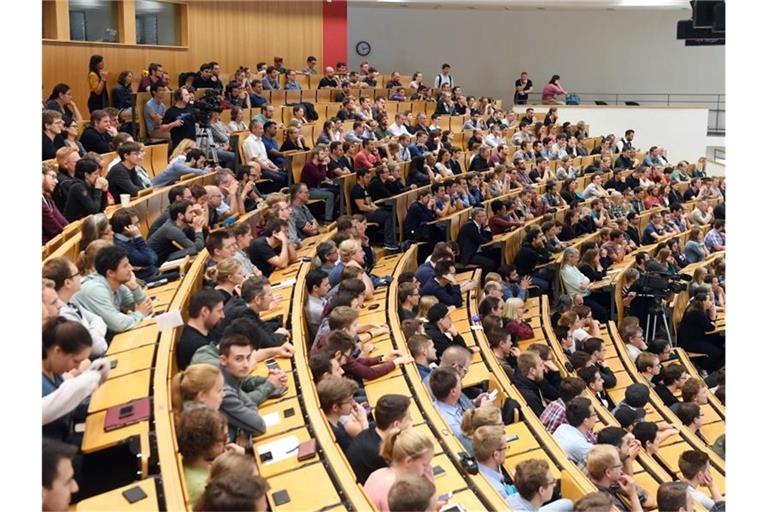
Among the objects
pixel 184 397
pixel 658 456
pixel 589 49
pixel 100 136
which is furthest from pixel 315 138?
pixel 589 49

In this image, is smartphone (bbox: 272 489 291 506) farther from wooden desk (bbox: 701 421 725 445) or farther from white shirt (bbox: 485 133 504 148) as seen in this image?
white shirt (bbox: 485 133 504 148)

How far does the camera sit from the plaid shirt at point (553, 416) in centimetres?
344

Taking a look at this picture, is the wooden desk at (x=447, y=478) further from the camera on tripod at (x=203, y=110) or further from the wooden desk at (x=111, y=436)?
the camera on tripod at (x=203, y=110)

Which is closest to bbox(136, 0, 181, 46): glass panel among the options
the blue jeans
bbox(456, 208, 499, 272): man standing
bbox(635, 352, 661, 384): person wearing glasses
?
the blue jeans

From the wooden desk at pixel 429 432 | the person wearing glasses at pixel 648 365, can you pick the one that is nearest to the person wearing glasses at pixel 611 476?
the wooden desk at pixel 429 432

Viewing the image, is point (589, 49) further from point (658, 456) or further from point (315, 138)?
point (658, 456)

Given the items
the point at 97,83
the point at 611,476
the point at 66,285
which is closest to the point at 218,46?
the point at 97,83

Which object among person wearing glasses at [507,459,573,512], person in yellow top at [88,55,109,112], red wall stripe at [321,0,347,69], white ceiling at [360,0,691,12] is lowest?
person wearing glasses at [507,459,573,512]

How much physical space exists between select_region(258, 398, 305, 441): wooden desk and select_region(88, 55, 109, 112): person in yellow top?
14.3 feet

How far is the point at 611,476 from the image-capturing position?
9.11 ft

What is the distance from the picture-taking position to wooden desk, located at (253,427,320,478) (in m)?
2.24

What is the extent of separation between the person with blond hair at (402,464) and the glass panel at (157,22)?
21.9 feet

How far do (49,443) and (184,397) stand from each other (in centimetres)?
48

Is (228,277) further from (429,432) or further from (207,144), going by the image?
(207,144)
